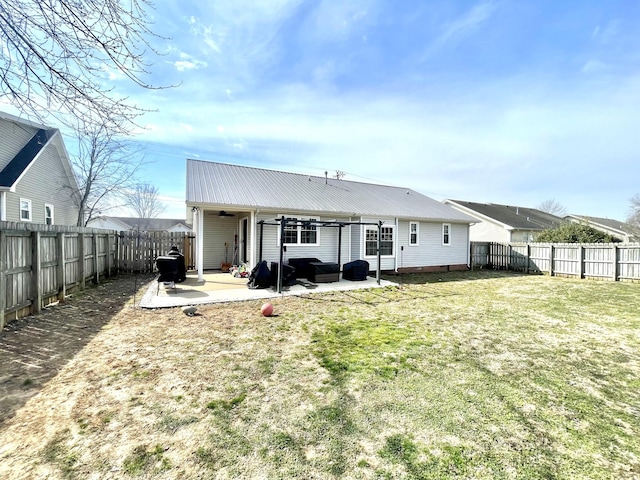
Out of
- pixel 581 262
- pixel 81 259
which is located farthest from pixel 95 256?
pixel 581 262

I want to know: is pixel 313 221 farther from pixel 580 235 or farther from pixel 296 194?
pixel 580 235

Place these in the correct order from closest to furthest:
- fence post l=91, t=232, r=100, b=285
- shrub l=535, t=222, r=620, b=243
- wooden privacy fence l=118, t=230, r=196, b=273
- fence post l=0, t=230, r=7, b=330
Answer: fence post l=0, t=230, r=7, b=330 → fence post l=91, t=232, r=100, b=285 → wooden privacy fence l=118, t=230, r=196, b=273 → shrub l=535, t=222, r=620, b=243

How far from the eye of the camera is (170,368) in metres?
3.63

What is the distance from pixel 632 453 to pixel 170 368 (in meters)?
4.53

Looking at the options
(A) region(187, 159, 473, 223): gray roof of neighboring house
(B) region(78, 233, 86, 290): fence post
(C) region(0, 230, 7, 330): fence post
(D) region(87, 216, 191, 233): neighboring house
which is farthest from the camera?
(D) region(87, 216, 191, 233): neighboring house

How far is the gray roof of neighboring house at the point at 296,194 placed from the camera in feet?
33.4

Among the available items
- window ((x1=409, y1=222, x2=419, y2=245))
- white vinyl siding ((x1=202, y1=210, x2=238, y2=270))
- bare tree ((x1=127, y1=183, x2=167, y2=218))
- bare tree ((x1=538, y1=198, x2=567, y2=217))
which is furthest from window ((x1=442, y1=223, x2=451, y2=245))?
bare tree ((x1=538, y1=198, x2=567, y2=217))

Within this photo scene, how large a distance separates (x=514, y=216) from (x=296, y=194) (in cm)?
2532

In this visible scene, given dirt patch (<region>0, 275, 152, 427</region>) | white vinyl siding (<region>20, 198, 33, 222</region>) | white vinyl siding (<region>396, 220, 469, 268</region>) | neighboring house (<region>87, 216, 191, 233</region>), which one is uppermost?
neighboring house (<region>87, 216, 191, 233</region>)

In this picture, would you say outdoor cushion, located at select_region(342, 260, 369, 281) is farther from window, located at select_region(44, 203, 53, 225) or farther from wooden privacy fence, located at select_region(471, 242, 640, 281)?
window, located at select_region(44, 203, 53, 225)

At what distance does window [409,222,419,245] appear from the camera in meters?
13.6

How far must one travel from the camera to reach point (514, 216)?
2798 cm

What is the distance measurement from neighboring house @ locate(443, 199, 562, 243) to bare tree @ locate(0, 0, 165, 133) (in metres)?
23.3

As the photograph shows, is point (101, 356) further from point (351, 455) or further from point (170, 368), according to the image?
point (351, 455)
